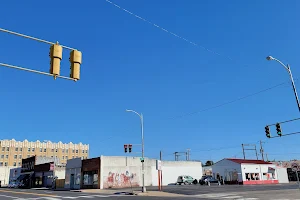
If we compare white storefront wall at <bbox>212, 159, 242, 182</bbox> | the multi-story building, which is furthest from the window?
the multi-story building

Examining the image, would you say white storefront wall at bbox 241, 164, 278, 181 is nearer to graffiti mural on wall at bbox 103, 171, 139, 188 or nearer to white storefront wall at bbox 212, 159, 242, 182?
white storefront wall at bbox 212, 159, 242, 182

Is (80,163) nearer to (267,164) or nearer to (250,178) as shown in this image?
(250,178)

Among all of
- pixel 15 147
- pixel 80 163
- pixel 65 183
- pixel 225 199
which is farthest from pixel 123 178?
pixel 15 147

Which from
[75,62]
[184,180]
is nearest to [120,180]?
[184,180]

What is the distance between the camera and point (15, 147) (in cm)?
12112

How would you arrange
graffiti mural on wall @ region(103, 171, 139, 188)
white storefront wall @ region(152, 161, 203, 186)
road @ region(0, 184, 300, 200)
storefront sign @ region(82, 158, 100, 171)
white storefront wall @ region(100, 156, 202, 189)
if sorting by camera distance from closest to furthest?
road @ region(0, 184, 300, 200)
graffiti mural on wall @ region(103, 171, 139, 188)
white storefront wall @ region(100, 156, 202, 189)
storefront sign @ region(82, 158, 100, 171)
white storefront wall @ region(152, 161, 203, 186)

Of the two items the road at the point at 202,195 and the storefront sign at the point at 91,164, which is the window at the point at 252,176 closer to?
the road at the point at 202,195

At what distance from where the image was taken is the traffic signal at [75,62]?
28.9 feet

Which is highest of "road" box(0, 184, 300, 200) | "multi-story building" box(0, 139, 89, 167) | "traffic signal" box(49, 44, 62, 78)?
"multi-story building" box(0, 139, 89, 167)

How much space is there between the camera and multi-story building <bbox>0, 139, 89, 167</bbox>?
118625 mm

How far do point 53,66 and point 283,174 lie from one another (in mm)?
65970

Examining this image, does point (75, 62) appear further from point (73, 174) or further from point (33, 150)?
point (33, 150)

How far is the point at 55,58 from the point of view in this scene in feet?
27.6

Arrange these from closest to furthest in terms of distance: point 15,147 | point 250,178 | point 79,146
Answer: point 250,178
point 15,147
point 79,146
